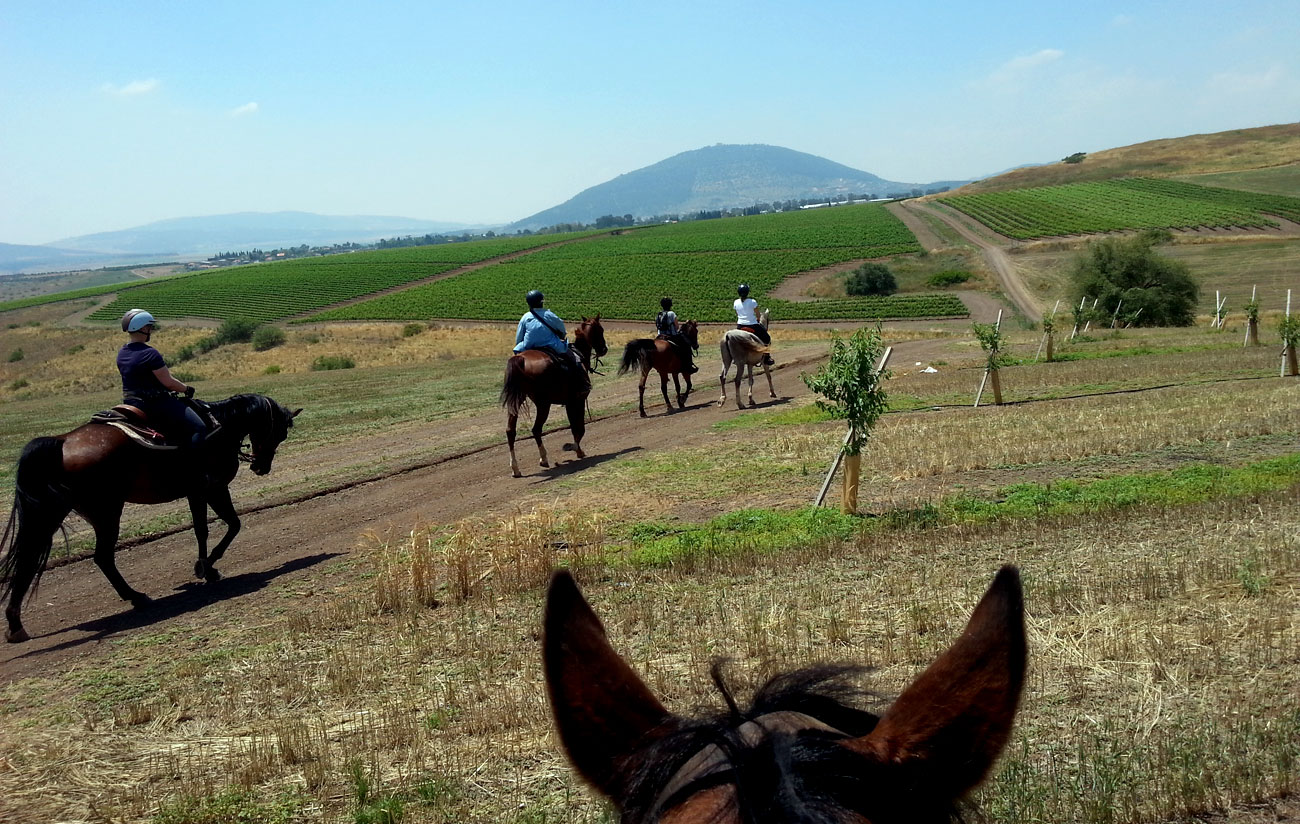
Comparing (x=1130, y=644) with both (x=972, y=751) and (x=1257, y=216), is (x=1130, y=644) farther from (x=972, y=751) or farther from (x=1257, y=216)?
(x=1257, y=216)

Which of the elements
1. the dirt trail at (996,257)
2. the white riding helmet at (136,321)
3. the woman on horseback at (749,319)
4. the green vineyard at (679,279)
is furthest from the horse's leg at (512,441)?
the green vineyard at (679,279)

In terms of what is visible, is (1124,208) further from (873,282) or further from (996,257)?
(873,282)

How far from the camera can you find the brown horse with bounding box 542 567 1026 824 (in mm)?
1678

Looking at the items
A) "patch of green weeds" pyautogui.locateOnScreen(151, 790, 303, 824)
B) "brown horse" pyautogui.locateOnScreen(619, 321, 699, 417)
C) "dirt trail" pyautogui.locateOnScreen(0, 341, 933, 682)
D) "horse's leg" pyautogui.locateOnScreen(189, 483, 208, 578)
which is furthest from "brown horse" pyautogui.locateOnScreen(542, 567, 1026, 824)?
"brown horse" pyautogui.locateOnScreen(619, 321, 699, 417)

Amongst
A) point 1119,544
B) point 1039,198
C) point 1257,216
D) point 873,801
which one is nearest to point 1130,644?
point 1119,544

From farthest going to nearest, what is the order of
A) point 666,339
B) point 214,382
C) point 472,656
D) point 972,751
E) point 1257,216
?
point 1257,216
point 214,382
point 666,339
point 472,656
point 972,751

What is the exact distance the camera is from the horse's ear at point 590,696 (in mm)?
2010

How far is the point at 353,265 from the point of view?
147250mm

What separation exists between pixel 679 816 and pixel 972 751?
0.60 metres

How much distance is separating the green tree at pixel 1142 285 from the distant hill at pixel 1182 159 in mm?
88430

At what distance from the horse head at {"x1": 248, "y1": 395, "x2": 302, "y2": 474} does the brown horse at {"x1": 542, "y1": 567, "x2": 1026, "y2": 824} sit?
1038 cm

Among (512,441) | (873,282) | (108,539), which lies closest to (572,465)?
(512,441)

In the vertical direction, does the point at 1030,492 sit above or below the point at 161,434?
below

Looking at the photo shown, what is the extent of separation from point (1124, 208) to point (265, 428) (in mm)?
107121
